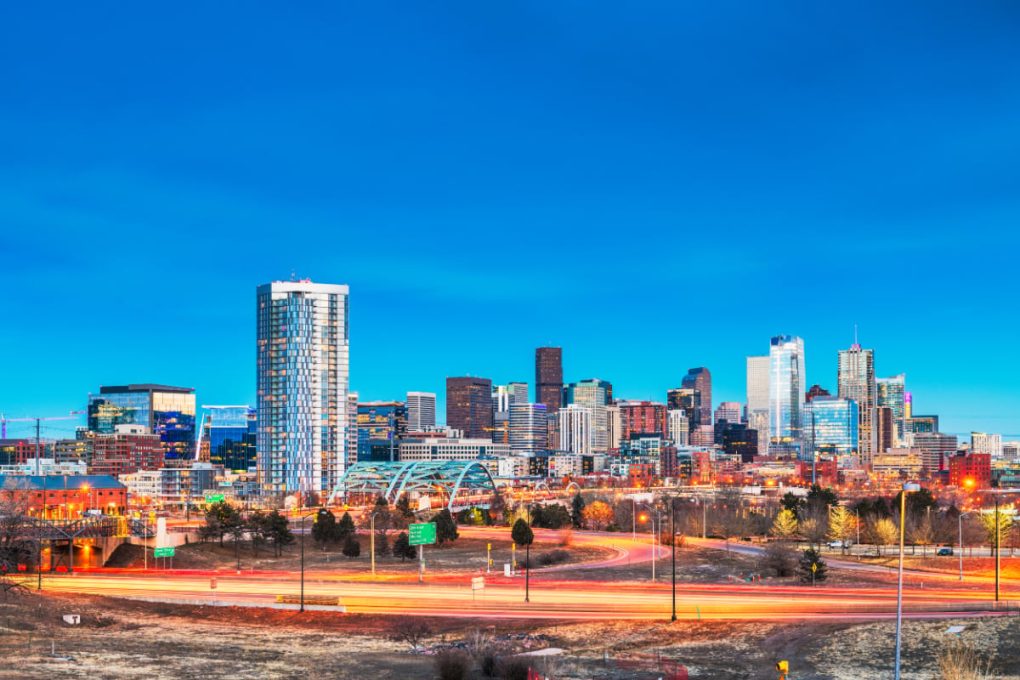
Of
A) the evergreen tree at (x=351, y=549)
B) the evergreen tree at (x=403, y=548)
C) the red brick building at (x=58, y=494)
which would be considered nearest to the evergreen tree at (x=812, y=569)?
the evergreen tree at (x=403, y=548)

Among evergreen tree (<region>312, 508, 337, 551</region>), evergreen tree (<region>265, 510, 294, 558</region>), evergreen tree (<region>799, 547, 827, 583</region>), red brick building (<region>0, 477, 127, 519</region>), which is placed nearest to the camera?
evergreen tree (<region>799, 547, 827, 583</region>)

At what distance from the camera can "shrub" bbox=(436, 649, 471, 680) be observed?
56.7m

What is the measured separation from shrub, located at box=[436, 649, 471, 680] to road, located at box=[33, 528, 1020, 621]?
60.1 ft

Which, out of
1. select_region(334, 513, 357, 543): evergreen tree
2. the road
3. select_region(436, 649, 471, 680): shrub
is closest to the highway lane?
the road

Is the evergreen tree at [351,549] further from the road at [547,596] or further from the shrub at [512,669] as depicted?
the shrub at [512,669]

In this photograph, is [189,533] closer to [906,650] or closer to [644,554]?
[644,554]

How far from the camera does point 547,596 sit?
88438 mm

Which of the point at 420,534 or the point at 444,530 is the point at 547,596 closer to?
the point at 420,534

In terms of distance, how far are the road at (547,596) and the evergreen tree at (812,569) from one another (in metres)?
2.64

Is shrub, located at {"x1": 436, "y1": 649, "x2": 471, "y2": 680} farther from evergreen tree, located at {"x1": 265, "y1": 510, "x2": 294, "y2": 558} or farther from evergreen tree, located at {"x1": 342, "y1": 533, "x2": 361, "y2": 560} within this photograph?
evergreen tree, located at {"x1": 265, "y1": 510, "x2": 294, "y2": 558}

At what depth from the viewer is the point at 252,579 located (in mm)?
106750

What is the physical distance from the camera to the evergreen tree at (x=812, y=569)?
3873 inches

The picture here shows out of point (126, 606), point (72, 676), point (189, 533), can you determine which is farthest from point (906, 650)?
point (189, 533)

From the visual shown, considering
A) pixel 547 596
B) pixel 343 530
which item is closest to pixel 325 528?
pixel 343 530
